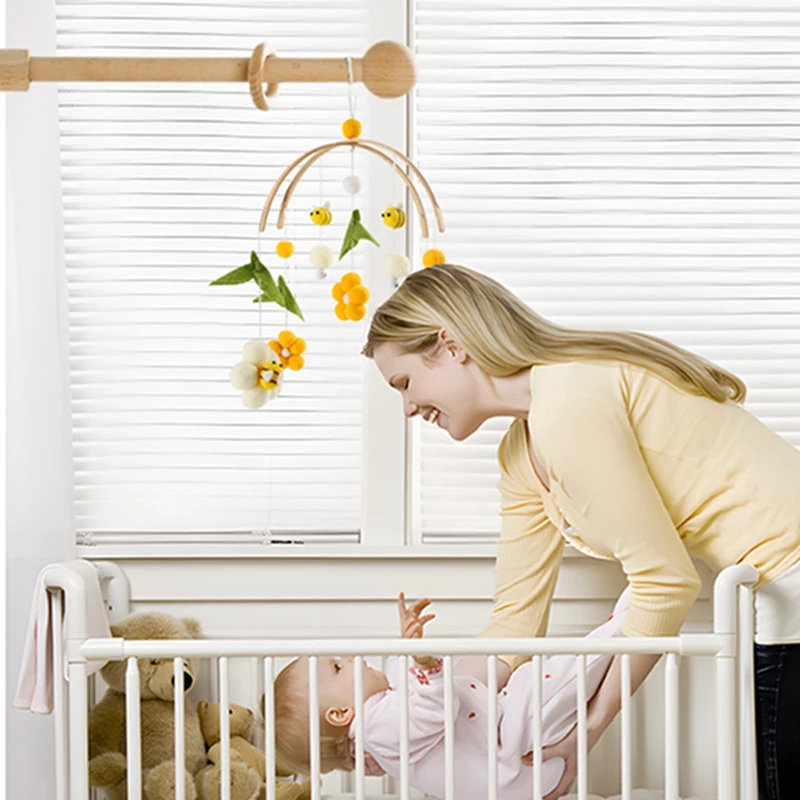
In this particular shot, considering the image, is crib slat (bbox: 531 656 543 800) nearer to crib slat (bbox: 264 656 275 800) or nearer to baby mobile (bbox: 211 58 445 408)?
crib slat (bbox: 264 656 275 800)

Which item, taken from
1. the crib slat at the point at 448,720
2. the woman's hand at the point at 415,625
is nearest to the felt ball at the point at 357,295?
the woman's hand at the point at 415,625

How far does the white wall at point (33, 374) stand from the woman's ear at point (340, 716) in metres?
0.41

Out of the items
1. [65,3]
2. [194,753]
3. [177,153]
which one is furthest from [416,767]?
[65,3]

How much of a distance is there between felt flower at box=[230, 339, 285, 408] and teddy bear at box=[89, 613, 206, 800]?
42 centimetres

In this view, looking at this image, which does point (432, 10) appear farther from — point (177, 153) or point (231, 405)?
point (231, 405)

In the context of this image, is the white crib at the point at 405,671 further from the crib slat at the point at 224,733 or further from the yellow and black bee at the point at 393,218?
the yellow and black bee at the point at 393,218

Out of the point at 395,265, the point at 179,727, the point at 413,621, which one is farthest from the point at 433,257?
the point at 179,727

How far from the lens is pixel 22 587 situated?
4.66 ft

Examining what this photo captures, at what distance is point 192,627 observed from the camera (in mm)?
1790

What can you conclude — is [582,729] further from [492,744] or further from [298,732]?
[298,732]

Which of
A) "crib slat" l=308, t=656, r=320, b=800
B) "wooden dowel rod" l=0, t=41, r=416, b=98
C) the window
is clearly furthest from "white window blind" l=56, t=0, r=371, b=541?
"crib slat" l=308, t=656, r=320, b=800

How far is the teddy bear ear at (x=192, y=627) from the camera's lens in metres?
1.78

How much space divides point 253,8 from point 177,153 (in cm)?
30

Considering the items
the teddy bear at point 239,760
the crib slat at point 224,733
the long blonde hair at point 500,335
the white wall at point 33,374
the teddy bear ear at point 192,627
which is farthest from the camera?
the teddy bear ear at point 192,627
